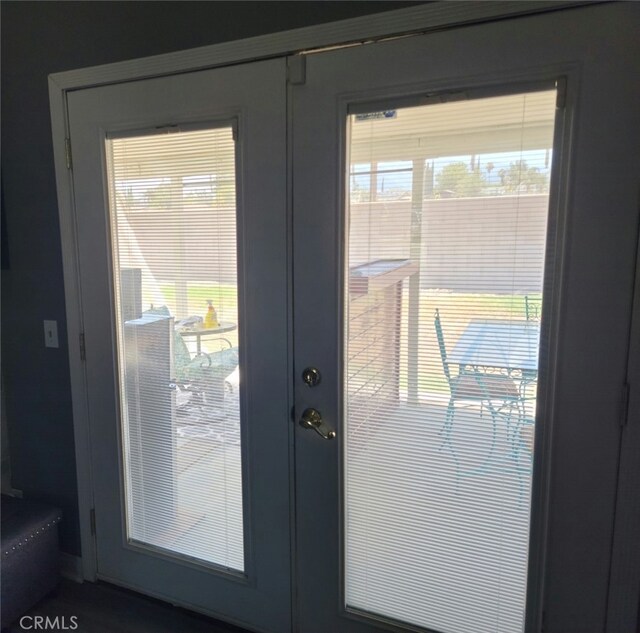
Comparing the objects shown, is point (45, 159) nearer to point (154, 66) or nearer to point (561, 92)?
point (154, 66)

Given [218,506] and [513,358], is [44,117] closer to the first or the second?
[218,506]

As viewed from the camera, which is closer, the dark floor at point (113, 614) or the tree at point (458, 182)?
the tree at point (458, 182)

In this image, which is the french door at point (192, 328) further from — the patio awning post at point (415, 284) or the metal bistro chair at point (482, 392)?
Result: the metal bistro chair at point (482, 392)

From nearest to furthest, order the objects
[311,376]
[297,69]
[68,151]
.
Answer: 1. [297,69]
2. [311,376]
3. [68,151]

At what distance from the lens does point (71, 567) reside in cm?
213

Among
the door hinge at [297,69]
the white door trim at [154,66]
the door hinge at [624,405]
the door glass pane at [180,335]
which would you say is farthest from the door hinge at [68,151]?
the door hinge at [624,405]

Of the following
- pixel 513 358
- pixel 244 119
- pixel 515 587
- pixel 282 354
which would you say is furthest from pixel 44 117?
pixel 515 587

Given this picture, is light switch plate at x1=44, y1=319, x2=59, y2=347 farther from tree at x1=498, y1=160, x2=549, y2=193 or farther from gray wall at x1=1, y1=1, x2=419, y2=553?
tree at x1=498, y1=160, x2=549, y2=193

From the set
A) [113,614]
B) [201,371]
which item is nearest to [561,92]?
[201,371]

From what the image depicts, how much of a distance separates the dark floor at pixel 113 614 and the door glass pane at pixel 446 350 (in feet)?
2.57

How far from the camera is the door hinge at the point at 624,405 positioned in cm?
126

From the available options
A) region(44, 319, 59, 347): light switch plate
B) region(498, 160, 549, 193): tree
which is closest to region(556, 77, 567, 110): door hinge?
region(498, 160, 549, 193): tree

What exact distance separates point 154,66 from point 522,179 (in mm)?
1203

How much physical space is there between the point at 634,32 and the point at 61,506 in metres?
2.50
